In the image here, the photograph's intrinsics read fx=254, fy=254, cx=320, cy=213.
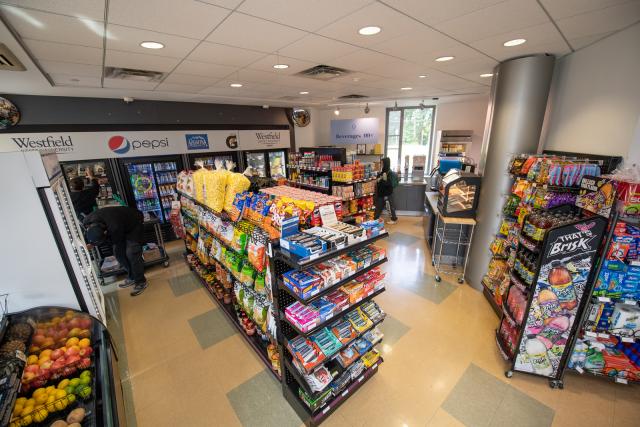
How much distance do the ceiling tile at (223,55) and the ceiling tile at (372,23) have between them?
0.97 meters

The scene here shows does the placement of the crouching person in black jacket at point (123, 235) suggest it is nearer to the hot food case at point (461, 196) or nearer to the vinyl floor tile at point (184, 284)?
the vinyl floor tile at point (184, 284)

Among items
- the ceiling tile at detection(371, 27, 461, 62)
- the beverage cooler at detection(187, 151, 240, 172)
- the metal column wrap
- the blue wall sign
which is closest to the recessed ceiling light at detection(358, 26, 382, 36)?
the ceiling tile at detection(371, 27, 461, 62)

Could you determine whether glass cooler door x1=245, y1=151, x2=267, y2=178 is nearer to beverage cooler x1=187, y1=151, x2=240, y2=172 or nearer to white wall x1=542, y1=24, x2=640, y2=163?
beverage cooler x1=187, y1=151, x2=240, y2=172

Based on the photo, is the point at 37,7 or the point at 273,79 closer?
the point at 37,7

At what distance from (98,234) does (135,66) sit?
90.7 inches

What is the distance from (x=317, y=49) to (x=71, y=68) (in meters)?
2.93

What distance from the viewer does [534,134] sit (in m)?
3.29

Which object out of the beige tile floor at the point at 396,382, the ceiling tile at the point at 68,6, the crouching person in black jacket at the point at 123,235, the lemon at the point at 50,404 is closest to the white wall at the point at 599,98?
the beige tile floor at the point at 396,382

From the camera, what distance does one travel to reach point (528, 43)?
2705 millimetres

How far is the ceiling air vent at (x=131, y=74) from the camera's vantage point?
128 inches

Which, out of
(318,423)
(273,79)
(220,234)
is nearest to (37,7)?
(220,234)

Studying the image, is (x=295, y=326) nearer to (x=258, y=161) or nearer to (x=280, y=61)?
(x=280, y=61)

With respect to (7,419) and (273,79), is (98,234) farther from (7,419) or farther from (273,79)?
(273,79)

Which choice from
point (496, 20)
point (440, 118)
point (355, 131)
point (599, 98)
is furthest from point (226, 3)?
point (440, 118)
